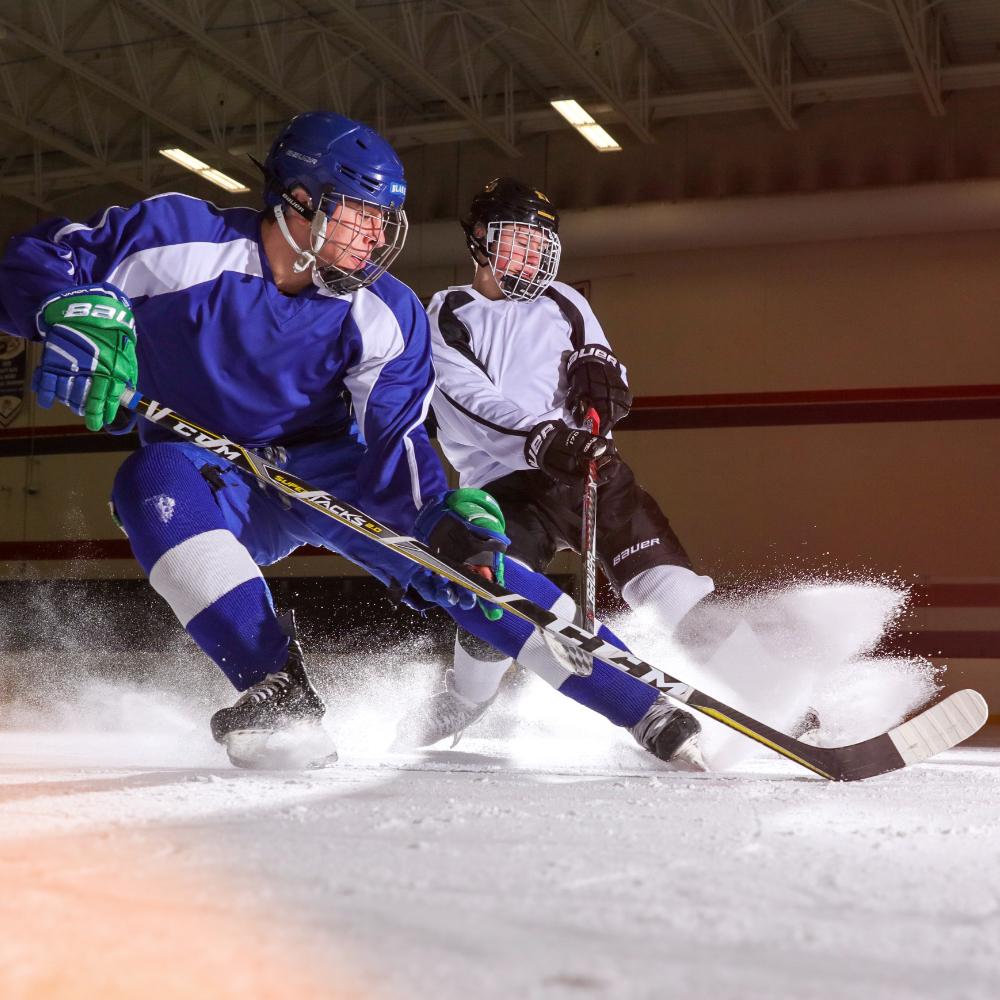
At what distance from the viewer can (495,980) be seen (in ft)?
1.89

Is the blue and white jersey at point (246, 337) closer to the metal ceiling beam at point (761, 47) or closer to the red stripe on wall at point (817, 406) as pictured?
the metal ceiling beam at point (761, 47)

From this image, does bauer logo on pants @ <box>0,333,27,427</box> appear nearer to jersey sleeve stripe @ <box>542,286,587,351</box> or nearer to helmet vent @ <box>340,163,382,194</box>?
jersey sleeve stripe @ <box>542,286,587,351</box>

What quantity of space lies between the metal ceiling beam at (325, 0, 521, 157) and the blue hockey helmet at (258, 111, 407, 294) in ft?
18.7

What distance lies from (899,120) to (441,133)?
135 inches

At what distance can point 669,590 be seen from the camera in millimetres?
2754

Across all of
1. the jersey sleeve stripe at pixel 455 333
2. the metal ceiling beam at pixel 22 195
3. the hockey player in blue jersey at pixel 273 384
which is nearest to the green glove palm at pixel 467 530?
the hockey player in blue jersey at pixel 273 384

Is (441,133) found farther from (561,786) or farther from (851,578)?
(561,786)

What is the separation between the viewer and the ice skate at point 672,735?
2.00 metres

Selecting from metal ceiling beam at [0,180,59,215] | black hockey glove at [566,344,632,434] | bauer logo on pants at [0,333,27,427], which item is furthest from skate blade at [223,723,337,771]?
bauer logo on pants at [0,333,27,427]

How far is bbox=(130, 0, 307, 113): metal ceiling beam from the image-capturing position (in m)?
7.30

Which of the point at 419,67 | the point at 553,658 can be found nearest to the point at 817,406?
the point at 419,67

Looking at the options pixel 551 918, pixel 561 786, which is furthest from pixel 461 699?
pixel 551 918

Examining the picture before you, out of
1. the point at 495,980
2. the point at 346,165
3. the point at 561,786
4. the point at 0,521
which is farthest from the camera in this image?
the point at 0,521

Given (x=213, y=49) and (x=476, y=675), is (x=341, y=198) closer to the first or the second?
(x=476, y=675)
